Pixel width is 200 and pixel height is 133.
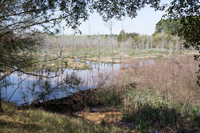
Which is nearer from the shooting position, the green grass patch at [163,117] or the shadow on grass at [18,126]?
the shadow on grass at [18,126]

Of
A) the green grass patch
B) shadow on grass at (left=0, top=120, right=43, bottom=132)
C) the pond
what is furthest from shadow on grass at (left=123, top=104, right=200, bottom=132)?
the pond

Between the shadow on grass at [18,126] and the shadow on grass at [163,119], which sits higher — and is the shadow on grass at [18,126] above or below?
above

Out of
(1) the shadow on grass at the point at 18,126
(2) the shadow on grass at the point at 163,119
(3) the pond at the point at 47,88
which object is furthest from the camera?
(3) the pond at the point at 47,88

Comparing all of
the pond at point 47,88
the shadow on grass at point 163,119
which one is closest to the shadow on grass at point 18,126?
the pond at point 47,88

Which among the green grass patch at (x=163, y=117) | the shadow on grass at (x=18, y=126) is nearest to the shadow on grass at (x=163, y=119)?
the green grass patch at (x=163, y=117)

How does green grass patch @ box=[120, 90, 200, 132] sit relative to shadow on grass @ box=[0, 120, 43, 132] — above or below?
below

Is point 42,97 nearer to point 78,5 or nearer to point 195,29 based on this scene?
point 78,5

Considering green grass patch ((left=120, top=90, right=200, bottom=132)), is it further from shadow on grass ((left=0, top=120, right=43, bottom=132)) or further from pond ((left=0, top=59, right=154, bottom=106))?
shadow on grass ((left=0, top=120, right=43, bottom=132))

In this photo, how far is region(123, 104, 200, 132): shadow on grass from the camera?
226 inches

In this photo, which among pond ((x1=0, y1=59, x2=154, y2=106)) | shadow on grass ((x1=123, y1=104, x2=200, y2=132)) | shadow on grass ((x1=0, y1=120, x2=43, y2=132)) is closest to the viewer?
shadow on grass ((x1=0, y1=120, x2=43, y2=132))

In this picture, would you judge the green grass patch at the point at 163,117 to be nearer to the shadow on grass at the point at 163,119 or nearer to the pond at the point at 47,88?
the shadow on grass at the point at 163,119

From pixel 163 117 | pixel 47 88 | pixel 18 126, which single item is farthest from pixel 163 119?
pixel 47 88

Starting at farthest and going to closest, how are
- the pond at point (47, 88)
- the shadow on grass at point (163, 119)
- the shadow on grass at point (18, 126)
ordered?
the pond at point (47, 88) < the shadow on grass at point (163, 119) < the shadow on grass at point (18, 126)

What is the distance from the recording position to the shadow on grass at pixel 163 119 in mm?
5738
